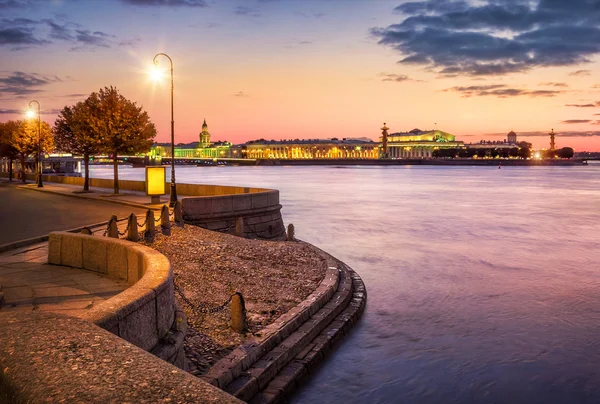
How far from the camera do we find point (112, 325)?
5.80m

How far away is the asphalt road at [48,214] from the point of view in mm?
18766

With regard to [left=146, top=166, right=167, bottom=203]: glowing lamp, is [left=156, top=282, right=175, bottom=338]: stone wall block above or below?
below

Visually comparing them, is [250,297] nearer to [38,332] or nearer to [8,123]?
[38,332]

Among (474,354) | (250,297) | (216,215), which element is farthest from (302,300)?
(216,215)

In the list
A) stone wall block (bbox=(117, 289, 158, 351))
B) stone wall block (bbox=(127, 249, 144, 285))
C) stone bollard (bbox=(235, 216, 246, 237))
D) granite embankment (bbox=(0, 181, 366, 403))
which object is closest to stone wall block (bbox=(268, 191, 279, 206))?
stone bollard (bbox=(235, 216, 246, 237))

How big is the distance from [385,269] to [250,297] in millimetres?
11029

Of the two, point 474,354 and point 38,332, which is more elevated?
point 38,332

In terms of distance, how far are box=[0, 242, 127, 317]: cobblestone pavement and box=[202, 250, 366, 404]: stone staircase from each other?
7.90 ft

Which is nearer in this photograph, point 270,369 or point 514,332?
point 270,369

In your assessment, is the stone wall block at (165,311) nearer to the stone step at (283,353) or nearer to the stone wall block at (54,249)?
the stone step at (283,353)

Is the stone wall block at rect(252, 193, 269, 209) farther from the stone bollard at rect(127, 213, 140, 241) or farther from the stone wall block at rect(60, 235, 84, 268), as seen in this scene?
the stone wall block at rect(60, 235, 84, 268)

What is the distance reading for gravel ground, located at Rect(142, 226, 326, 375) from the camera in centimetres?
976

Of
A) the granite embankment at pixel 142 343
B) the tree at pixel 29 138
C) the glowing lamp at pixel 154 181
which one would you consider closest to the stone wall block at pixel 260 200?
the glowing lamp at pixel 154 181

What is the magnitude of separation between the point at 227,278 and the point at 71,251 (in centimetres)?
385
